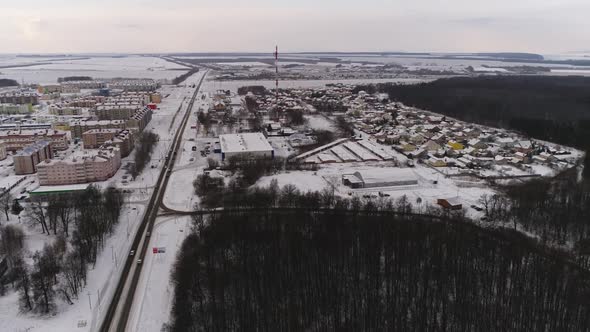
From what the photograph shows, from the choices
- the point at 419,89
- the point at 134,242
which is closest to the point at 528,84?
the point at 419,89

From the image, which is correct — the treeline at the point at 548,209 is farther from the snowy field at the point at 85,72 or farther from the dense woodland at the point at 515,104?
the snowy field at the point at 85,72

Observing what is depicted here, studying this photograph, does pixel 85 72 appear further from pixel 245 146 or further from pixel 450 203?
pixel 450 203

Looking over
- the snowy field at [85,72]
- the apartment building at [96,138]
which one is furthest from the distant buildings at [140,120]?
the snowy field at [85,72]

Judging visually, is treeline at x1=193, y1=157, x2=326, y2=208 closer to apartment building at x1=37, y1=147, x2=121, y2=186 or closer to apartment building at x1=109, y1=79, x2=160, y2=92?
apartment building at x1=37, y1=147, x2=121, y2=186

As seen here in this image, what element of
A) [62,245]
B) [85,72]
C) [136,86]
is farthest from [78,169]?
[85,72]

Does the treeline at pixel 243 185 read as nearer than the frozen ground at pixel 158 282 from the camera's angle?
No

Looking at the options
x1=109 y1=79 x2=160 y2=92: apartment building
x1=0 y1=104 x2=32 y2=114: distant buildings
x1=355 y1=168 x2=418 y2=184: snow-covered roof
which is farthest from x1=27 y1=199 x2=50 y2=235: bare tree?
x1=109 y1=79 x2=160 y2=92: apartment building

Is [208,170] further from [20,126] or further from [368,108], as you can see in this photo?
[368,108]
